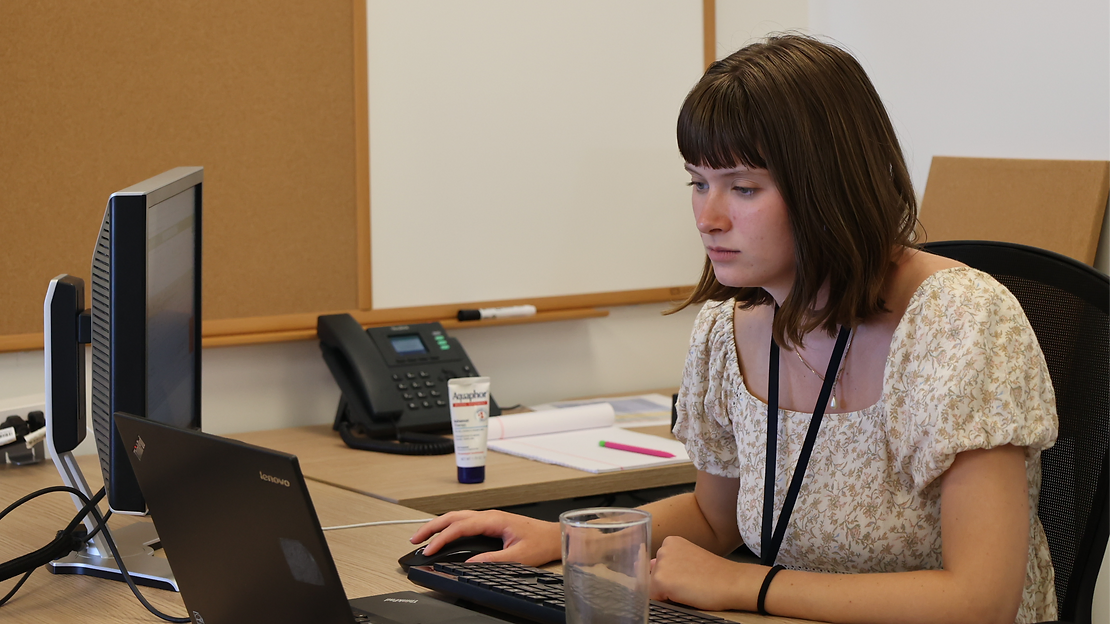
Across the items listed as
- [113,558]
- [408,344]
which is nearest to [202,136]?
[408,344]

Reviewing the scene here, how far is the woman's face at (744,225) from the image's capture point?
1129 millimetres

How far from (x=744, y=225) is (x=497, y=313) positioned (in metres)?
1.29

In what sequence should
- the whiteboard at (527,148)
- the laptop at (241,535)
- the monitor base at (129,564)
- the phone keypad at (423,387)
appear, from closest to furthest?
the laptop at (241,535) → the monitor base at (129,564) → the phone keypad at (423,387) → the whiteboard at (527,148)

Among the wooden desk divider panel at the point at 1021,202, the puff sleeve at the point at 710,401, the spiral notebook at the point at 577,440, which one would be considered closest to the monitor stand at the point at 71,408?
the puff sleeve at the point at 710,401

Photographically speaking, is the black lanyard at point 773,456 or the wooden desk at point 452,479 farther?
the wooden desk at point 452,479

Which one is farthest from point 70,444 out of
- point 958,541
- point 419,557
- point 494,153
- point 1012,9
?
point 1012,9

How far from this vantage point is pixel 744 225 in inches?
44.6

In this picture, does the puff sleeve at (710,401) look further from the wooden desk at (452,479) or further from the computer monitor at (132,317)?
the computer monitor at (132,317)

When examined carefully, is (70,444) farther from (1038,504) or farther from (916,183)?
(916,183)

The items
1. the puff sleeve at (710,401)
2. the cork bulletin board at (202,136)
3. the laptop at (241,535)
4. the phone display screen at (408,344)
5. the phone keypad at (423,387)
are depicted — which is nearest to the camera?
the laptop at (241,535)

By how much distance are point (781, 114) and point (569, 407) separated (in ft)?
3.87

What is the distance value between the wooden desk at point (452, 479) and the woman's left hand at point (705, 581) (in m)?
0.61

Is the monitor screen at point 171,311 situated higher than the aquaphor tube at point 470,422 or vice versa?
the monitor screen at point 171,311

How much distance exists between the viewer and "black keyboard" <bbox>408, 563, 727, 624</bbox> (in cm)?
93
